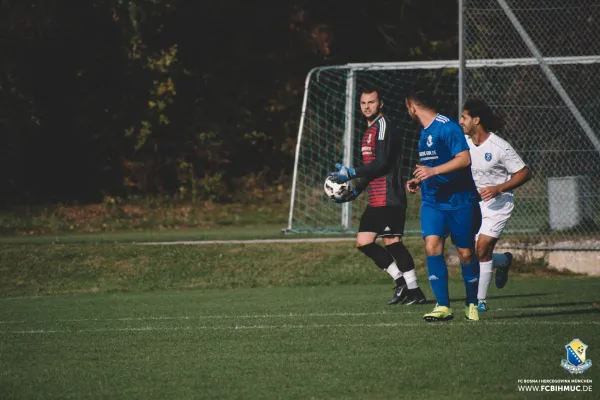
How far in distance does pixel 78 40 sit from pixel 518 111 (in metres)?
12.9

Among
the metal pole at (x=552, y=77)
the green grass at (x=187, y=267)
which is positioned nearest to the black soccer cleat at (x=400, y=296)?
the green grass at (x=187, y=267)

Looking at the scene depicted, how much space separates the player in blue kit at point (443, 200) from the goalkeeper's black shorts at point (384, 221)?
7.10ft

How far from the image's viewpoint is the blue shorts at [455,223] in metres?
9.55

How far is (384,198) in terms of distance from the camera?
1189cm

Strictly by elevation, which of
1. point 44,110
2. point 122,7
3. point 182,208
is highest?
point 122,7

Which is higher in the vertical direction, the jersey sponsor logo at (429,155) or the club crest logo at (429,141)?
the club crest logo at (429,141)

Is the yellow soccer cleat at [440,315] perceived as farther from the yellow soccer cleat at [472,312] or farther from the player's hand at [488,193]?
the player's hand at [488,193]

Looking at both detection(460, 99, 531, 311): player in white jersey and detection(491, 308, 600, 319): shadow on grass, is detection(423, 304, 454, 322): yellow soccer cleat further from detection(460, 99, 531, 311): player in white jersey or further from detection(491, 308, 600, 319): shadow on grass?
detection(460, 99, 531, 311): player in white jersey

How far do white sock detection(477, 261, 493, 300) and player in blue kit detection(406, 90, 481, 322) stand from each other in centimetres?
116

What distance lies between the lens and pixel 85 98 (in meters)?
27.5

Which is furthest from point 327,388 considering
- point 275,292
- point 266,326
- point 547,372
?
point 275,292

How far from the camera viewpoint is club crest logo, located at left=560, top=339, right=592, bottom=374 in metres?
7.17

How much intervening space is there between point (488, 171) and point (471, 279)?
1.87 metres

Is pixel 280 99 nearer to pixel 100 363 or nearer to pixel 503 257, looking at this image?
pixel 503 257
